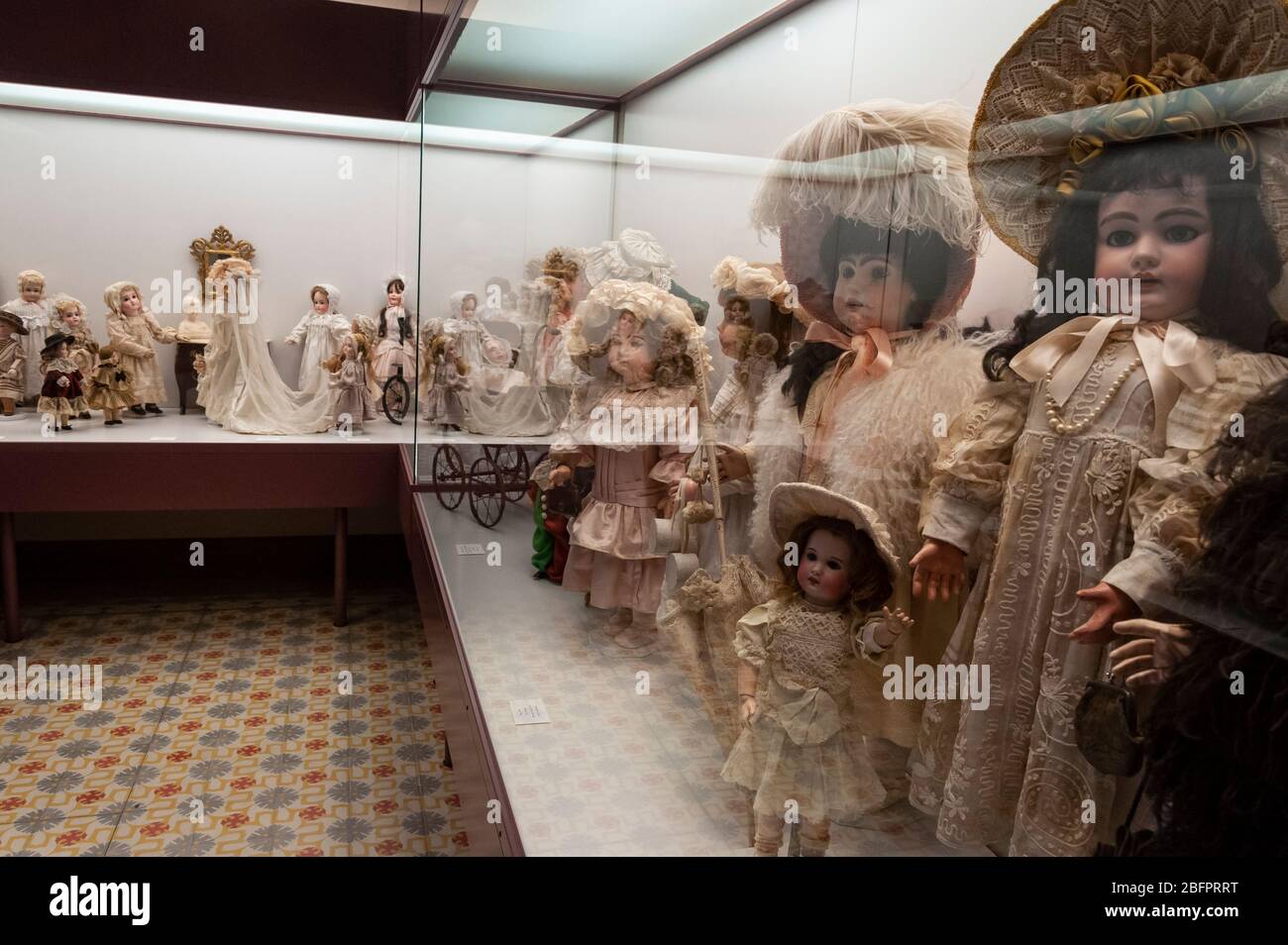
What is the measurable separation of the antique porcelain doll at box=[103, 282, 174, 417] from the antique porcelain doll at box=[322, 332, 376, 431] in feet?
2.75

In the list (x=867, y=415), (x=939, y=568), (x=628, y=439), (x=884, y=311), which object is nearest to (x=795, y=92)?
(x=884, y=311)

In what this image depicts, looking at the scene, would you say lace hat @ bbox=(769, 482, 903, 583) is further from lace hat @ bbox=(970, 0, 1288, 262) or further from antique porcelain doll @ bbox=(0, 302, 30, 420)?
antique porcelain doll @ bbox=(0, 302, 30, 420)

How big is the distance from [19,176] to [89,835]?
2369mm

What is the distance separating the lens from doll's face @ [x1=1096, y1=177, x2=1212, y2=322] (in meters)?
0.79

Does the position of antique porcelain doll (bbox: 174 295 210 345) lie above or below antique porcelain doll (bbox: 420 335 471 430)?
above

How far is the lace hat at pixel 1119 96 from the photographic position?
719 mm

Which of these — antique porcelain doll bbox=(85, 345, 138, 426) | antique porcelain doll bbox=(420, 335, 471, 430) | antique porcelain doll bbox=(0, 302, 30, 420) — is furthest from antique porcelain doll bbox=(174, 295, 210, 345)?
antique porcelain doll bbox=(420, 335, 471, 430)

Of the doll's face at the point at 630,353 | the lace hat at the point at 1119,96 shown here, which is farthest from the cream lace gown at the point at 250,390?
the lace hat at the point at 1119,96

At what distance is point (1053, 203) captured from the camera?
0.91 meters

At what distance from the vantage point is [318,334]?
15.6ft

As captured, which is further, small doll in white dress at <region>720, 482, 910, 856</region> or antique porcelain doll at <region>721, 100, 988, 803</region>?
small doll in white dress at <region>720, 482, 910, 856</region>

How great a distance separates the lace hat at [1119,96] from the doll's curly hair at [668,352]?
74cm
